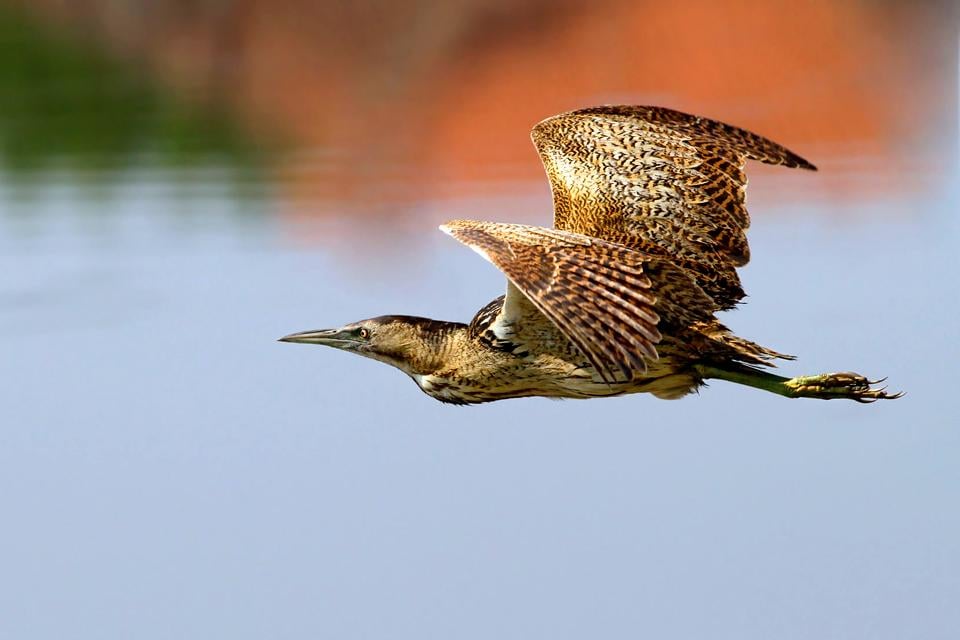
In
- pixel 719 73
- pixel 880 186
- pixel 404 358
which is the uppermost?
pixel 719 73

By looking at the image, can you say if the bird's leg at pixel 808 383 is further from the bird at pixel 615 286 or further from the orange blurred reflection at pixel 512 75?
the orange blurred reflection at pixel 512 75

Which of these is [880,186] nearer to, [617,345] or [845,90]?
[845,90]

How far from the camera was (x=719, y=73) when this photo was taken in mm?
13703

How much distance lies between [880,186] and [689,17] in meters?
2.20

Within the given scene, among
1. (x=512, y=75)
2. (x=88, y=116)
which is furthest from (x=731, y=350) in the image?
(x=88, y=116)

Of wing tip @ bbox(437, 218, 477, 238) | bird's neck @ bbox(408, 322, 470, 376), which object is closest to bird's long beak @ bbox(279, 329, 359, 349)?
bird's neck @ bbox(408, 322, 470, 376)

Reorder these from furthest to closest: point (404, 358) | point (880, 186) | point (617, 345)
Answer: point (880, 186) < point (404, 358) < point (617, 345)

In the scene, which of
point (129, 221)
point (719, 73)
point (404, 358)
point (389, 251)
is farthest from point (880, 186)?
point (404, 358)

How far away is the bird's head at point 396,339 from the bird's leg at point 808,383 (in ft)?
1.98

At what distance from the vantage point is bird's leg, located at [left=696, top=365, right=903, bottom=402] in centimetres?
435

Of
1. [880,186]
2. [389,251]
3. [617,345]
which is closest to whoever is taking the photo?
[617,345]

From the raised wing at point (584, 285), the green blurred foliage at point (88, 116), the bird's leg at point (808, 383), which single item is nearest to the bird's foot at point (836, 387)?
the bird's leg at point (808, 383)

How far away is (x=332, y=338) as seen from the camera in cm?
460

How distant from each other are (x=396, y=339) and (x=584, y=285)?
2.89 ft
